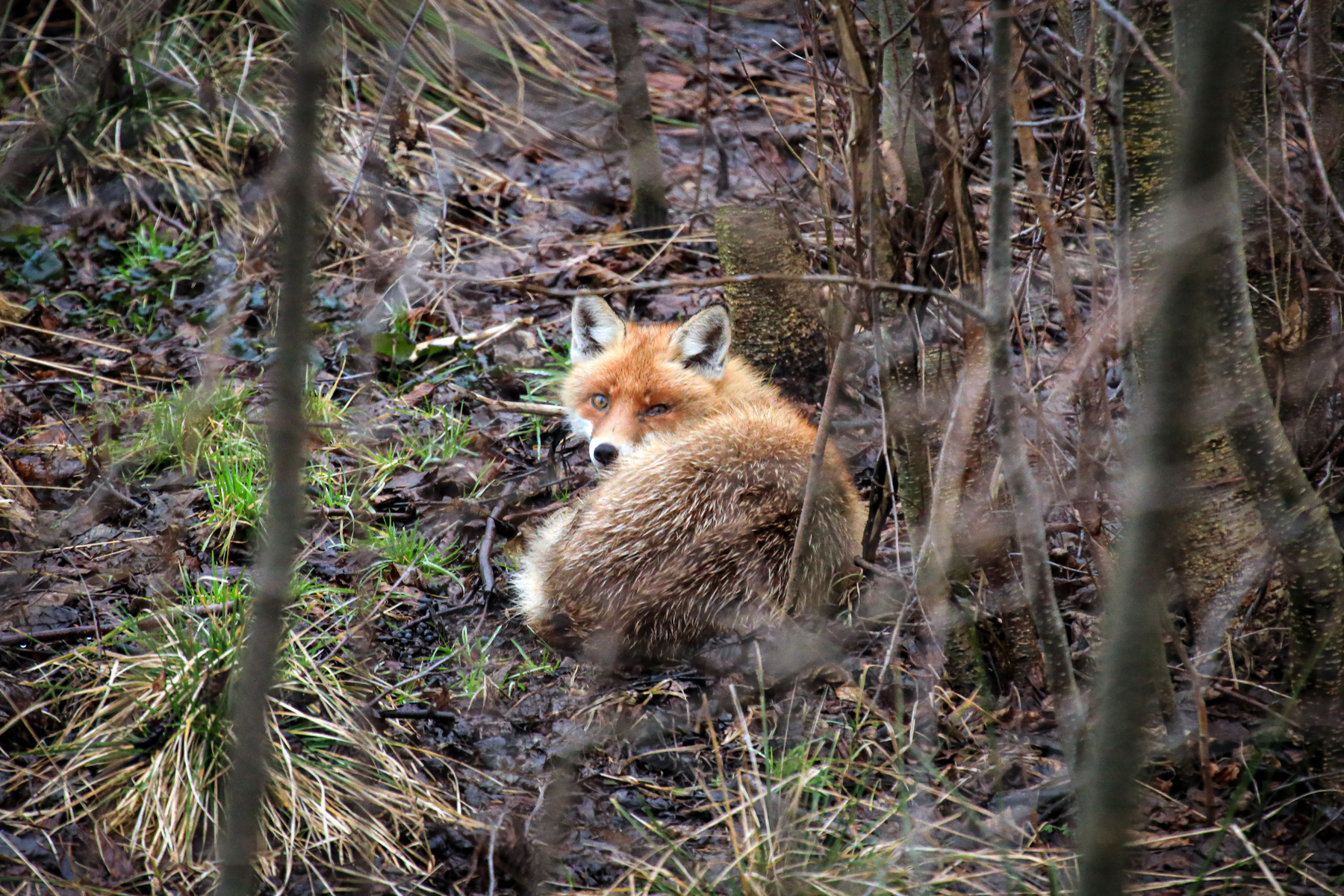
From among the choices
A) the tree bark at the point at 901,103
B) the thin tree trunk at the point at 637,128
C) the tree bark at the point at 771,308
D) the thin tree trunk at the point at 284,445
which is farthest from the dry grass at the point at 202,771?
the thin tree trunk at the point at 637,128

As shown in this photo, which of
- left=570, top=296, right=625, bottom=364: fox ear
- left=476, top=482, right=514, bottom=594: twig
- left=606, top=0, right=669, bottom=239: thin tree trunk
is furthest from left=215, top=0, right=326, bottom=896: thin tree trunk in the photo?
left=606, top=0, right=669, bottom=239: thin tree trunk

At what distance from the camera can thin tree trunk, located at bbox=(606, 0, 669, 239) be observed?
6.04 m

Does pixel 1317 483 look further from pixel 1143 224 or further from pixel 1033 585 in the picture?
pixel 1033 585

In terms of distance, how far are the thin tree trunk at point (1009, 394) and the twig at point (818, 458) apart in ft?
2.49

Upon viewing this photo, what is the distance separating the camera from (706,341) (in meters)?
5.12

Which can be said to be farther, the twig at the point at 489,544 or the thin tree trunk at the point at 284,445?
the twig at the point at 489,544

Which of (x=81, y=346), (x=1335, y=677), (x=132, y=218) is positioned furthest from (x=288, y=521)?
(x=132, y=218)

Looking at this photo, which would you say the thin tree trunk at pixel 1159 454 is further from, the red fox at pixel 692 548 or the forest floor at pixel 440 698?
the red fox at pixel 692 548

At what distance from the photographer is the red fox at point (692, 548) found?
3.71 metres

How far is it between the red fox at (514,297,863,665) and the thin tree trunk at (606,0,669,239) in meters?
2.72

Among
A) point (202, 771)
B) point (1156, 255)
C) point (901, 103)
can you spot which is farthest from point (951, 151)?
point (202, 771)

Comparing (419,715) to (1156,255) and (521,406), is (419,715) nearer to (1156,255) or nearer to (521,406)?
(521,406)

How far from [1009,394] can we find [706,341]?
9.34 feet

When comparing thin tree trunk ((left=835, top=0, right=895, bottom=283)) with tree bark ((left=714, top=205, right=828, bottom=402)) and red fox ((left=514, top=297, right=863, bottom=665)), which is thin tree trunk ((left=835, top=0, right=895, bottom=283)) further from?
tree bark ((left=714, top=205, right=828, bottom=402))
